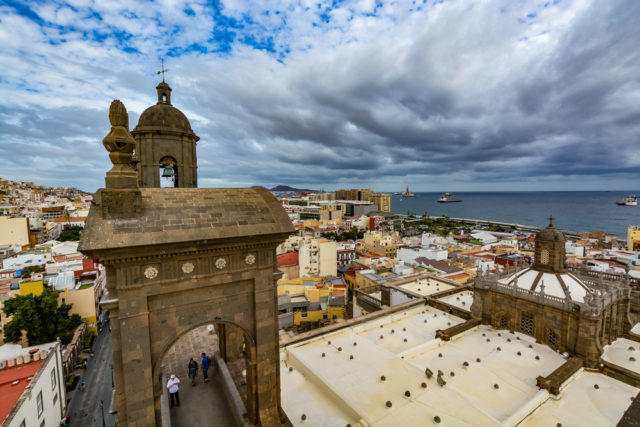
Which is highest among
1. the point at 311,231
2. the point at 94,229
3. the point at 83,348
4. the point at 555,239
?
the point at 94,229

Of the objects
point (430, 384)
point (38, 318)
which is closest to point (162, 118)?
point (430, 384)

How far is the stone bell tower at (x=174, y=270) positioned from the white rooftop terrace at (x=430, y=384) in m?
4.34

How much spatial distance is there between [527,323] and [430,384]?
33.7ft

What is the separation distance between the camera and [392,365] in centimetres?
1438

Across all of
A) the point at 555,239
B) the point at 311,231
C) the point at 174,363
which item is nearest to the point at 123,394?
the point at 174,363

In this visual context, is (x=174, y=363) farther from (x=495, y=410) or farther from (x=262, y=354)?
(x=495, y=410)

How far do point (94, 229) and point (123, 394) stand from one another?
409 cm

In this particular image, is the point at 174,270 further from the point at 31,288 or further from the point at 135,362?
the point at 31,288

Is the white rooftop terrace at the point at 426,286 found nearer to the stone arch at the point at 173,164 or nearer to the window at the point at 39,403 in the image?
the stone arch at the point at 173,164

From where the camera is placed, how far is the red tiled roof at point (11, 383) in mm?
17995

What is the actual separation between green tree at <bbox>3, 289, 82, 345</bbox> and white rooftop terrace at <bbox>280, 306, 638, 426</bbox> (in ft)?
109

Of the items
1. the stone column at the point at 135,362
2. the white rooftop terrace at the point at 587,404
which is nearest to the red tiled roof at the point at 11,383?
the stone column at the point at 135,362

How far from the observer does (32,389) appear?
63.8 feet

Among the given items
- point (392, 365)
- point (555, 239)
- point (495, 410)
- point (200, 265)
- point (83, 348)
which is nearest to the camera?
point (200, 265)
